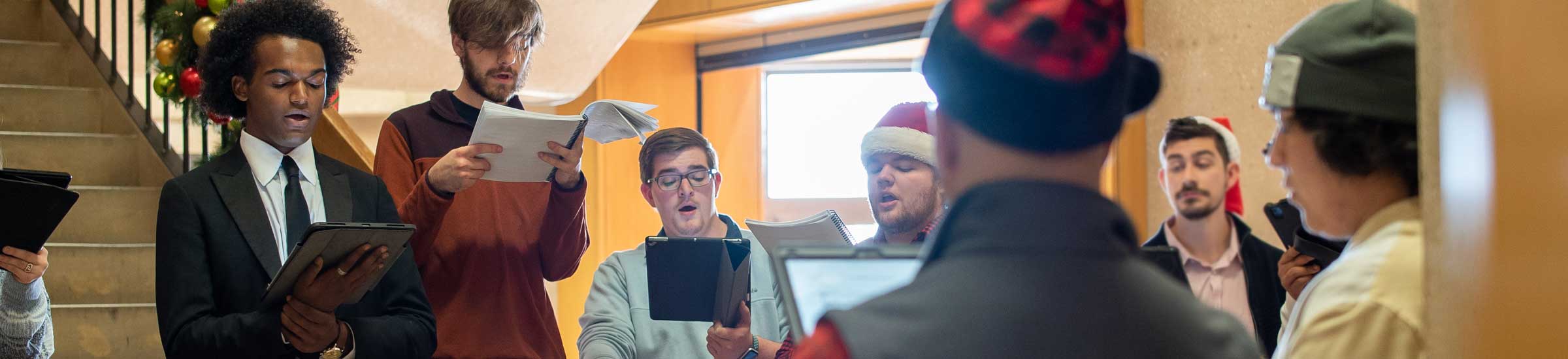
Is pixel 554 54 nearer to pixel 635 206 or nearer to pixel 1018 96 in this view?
pixel 635 206

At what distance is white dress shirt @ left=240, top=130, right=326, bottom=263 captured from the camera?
78.1 inches

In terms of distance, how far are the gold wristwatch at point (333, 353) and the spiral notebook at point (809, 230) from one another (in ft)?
2.64

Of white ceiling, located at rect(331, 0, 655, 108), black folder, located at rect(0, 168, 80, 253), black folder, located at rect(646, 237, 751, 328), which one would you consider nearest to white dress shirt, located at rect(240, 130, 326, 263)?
black folder, located at rect(0, 168, 80, 253)

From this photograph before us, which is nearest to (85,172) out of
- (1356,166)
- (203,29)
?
(203,29)

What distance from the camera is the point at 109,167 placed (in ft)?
14.5

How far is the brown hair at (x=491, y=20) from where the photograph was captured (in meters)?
2.49

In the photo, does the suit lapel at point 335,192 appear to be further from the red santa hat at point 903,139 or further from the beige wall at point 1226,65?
the beige wall at point 1226,65

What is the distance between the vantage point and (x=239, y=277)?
1.87m

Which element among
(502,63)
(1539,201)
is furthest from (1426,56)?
(502,63)

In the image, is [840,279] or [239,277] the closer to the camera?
[840,279]

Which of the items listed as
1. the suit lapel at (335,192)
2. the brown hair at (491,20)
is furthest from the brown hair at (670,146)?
the suit lapel at (335,192)

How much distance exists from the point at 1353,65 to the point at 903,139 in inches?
55.3

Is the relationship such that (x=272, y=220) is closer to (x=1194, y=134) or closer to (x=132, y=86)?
(x=1194, y=134)

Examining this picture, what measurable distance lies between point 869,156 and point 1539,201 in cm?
Answer: 176
